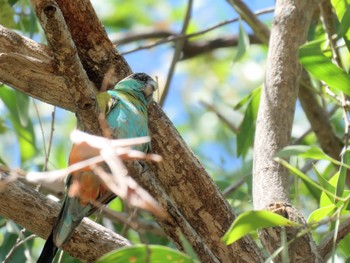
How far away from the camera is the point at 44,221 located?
2451 millimetres

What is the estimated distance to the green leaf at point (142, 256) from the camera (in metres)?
1.80

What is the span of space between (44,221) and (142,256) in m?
0.69

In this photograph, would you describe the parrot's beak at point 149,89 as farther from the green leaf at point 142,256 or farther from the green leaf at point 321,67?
the green leaf at point 142,256

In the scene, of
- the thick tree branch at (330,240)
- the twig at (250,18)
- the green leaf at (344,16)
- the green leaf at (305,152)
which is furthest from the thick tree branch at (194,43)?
the green leaf at (305,152)

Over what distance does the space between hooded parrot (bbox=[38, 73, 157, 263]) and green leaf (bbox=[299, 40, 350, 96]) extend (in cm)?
56

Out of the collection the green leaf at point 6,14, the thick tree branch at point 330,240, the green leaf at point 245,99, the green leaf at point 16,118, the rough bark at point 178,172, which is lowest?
the thick tree branch at point 330,240

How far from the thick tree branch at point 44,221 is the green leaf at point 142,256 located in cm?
60

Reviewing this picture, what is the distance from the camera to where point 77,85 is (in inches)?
87.7

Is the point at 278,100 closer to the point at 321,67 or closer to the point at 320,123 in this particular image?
the point at 321,67

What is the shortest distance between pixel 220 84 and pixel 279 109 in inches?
122

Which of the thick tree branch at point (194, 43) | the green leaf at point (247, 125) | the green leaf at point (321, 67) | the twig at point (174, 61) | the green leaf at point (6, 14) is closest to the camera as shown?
the green leaf at point (321, 67)

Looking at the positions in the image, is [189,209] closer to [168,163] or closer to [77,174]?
[168,163]

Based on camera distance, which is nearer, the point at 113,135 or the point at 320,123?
the point at 113,135

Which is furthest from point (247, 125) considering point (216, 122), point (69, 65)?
point (216, 122)
